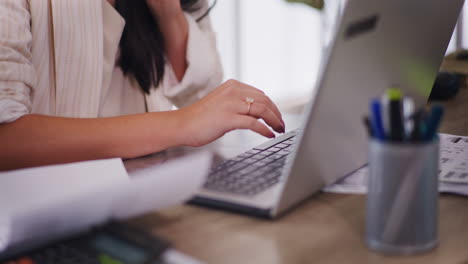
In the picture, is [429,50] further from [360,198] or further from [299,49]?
[299,49]

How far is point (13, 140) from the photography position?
2.72 feet

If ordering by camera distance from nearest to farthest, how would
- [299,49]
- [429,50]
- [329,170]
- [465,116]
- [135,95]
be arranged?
[329,170], [429,50], [465,116], [135,95], [299,49]

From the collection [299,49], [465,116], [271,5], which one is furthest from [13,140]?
[299,49]

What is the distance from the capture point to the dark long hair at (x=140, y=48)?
4.02 feet

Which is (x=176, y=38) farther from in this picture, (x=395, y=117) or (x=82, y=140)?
(x=395, y=117)

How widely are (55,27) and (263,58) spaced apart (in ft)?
8.29

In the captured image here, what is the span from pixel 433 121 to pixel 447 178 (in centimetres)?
24

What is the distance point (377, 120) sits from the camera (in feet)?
1.48

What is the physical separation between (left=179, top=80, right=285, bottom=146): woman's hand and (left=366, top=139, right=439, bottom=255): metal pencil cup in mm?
363

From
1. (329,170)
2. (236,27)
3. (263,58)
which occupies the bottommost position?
(263,58)

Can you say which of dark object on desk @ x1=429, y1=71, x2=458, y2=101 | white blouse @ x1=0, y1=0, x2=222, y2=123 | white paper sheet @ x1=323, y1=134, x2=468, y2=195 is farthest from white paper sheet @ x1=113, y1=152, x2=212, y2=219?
dark object on desk @ x1=429, y1=71, x2=458, y2=101

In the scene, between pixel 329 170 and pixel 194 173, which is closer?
pixel 194 173

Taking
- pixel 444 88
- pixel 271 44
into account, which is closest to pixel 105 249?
pixel 444 88

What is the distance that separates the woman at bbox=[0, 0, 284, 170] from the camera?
83cm
